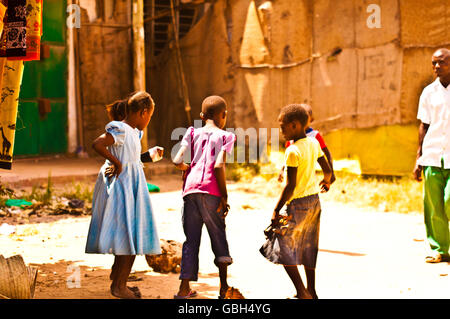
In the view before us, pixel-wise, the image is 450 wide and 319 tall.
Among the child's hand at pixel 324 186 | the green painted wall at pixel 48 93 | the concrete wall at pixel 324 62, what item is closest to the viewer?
the child's hand at pixel 324 186

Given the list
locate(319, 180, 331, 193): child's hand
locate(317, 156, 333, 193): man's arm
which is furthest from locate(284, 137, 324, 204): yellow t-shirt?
locate(319, 180, 331, 193): child's hand

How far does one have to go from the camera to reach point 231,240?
6.25 meters

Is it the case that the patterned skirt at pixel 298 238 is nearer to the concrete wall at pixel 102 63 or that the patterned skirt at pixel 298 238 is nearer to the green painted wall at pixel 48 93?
the green painted wall at pixel 48 93

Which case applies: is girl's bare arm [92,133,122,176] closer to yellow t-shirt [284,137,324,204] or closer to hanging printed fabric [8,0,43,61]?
hanging printed fabric [8,0,43,61]

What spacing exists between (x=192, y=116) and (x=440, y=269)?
7.89 metres

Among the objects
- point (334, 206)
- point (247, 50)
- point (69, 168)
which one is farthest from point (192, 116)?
point (334, 206)

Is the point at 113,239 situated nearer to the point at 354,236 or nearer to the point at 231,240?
the point at 231,240

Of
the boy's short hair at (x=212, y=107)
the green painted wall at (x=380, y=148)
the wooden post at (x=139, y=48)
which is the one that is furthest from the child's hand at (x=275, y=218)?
the wooden post at (x=139, y=48)

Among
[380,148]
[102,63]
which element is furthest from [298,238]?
[102,63]

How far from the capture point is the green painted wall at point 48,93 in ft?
37.4

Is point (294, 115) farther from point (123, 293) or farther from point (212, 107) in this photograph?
point (123, 293)

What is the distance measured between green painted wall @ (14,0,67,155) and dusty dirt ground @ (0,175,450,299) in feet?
15.0

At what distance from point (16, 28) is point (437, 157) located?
3.29 metres

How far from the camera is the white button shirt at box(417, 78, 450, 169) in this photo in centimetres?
513
